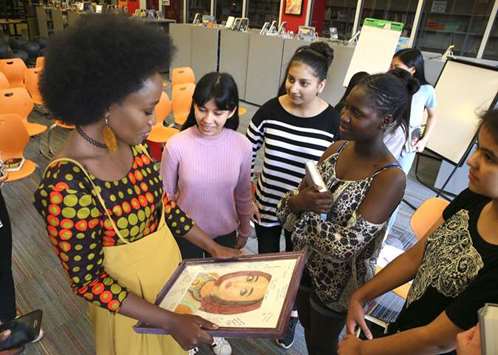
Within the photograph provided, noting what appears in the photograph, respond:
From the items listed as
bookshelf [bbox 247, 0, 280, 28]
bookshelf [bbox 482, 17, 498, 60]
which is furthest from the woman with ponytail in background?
bookshelf [bbox 247, 0, 280, 28]

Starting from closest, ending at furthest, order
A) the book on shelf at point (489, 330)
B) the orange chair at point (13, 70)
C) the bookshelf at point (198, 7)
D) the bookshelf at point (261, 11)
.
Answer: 1. the book on shelf at point (489, 330)
2. the orange chair at point (13, 70)
3. the bookshelf at point (261, 11)
4. the bookshelf at point (198, 7)

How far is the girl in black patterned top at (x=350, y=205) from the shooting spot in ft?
3.81

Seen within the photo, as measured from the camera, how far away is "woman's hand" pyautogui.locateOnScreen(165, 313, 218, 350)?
94 cm

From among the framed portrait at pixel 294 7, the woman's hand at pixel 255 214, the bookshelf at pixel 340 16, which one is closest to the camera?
the woman's hand at pixel 255 214

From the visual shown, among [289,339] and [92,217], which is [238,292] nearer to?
[92,217]

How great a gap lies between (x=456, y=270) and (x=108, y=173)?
0.95 meters

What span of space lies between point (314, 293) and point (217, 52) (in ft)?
22.0

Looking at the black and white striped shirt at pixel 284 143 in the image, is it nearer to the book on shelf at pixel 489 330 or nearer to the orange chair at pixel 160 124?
the book on shelf at pixel 489 330

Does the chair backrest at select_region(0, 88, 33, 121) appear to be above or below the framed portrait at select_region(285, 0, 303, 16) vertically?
below

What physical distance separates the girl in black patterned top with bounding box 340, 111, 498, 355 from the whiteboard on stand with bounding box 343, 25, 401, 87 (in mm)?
3750

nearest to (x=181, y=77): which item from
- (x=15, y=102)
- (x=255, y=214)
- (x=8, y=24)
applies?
(x=15, y=102)

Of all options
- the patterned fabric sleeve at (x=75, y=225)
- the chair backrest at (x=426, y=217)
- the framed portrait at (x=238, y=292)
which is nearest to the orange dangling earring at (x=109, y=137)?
the patterned fabric sleeve at (x=75, y=225)

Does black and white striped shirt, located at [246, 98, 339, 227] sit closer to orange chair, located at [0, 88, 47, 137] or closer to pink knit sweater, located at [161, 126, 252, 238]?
pink knit sweater, located at [161, 126, 252, 238]

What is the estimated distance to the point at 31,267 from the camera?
251 cm
